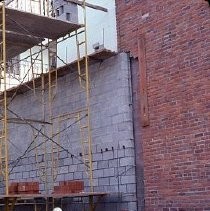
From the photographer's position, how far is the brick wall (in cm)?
942

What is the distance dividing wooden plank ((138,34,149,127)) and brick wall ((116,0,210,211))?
0.09 metres

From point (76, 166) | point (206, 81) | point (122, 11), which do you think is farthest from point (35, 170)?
point (206, 81)

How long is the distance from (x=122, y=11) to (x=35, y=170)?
4655mm

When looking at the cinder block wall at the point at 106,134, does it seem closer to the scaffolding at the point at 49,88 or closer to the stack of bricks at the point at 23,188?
the scaffolding at the point at 49,88

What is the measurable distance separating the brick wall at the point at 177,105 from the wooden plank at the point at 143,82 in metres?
0.09

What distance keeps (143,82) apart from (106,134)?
1.48 metres

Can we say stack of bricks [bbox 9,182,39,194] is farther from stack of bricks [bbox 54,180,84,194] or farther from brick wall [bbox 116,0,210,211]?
brick wall [bbox 116,0,210,211]

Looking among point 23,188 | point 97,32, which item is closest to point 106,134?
point 23,188

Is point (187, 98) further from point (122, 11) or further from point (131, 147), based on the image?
point (122, 11)

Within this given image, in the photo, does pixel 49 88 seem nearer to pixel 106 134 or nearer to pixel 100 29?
pixel 100 29

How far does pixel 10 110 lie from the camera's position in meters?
14.2

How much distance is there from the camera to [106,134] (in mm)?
11211

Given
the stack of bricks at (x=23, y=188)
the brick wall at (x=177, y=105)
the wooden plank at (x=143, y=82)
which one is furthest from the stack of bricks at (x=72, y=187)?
the wooden plank at (x=143, y=82)

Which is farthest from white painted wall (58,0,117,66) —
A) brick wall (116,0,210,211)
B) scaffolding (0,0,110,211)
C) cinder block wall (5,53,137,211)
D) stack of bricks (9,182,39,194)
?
stack of bricks (9,182,39,194)
